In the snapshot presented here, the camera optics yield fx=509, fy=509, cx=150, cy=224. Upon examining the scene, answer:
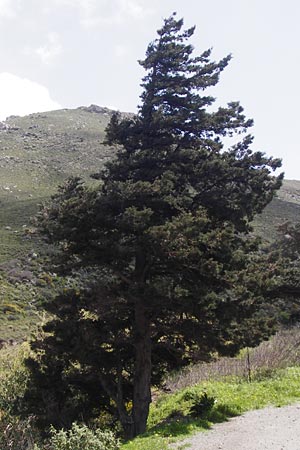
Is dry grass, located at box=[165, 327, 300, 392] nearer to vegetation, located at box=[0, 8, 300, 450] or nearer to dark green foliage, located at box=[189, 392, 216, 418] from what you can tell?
vegetation, located at box=[0, 8, 300, 450]

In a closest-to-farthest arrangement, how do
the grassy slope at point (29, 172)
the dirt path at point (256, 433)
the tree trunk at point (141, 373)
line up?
1. the dirt path at point (256, 433)
2. the tree trunk at point (141, 373)
3. the grassy slope at point (29, 172)

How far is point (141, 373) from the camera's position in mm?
12250

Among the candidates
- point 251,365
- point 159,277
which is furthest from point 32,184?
point 159,277

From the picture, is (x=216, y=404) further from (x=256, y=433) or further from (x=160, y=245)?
(x=160, y=245)

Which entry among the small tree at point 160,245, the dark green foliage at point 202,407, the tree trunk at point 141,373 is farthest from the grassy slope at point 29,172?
the dark green foliage at point 202,407

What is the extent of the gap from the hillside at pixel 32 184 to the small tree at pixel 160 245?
7.92 feet

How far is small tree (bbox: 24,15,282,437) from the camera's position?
11242mm

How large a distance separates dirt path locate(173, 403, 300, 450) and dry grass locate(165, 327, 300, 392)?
5.12 m

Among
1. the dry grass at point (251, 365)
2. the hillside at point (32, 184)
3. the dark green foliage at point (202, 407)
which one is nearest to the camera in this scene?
the dark green foliage at point (202, 407)

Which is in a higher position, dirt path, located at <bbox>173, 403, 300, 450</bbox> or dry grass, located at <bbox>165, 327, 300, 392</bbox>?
dirt path, located at <bbox>173, 403, 300, 450</bbox>

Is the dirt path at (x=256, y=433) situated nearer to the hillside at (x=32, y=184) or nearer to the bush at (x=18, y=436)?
the bush at (x=18, y=436)

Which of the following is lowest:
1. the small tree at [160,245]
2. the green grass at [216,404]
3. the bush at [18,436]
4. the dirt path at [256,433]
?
the bush at [18,436]

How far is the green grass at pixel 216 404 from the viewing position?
9.97 m

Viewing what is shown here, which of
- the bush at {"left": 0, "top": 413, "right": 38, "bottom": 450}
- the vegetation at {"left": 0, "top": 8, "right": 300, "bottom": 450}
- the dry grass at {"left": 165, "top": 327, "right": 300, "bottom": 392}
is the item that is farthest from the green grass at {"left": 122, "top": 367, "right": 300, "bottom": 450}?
the bush at {"left": 0, "top": 413, "right": 38, "bottom": 450}
